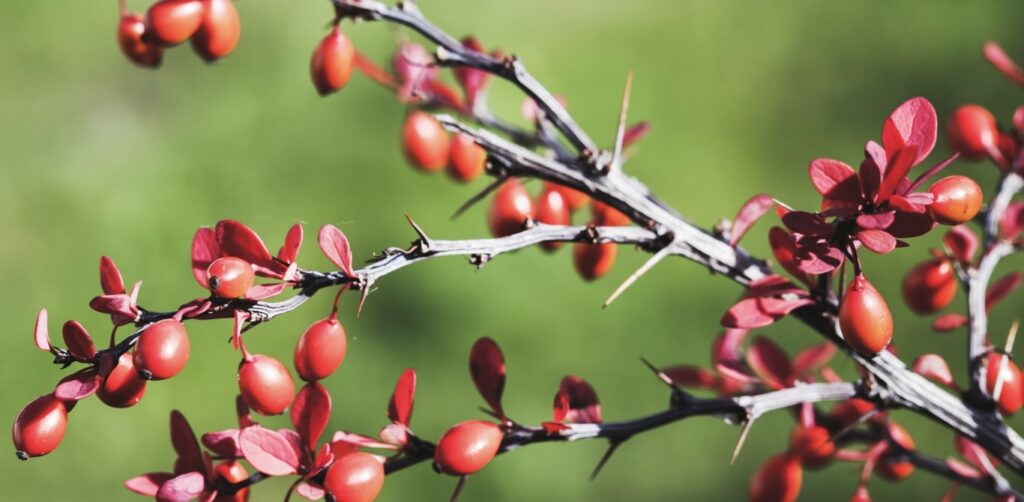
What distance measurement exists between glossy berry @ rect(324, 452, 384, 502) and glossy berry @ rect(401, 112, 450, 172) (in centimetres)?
52

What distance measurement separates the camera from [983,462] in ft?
3.18

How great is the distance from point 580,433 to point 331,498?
22 cm

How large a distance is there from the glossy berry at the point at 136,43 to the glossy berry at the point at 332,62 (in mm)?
149

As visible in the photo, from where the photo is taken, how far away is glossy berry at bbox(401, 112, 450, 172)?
1193 mm

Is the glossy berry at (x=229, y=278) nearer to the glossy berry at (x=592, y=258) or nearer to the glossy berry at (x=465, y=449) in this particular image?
the glossy berry at (x=465, y=449)

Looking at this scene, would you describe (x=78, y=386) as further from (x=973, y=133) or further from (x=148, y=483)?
(x=973, y=133)

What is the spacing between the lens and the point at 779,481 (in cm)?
100

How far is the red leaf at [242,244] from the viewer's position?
2.33ft

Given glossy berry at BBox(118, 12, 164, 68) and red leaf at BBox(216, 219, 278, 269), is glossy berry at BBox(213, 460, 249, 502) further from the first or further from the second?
glossy berry at BBox(118, 12, 164, 68)

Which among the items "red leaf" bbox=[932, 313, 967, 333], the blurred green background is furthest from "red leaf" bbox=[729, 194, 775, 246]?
the blurred green background

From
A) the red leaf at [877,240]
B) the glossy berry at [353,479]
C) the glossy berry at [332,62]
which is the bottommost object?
the glossy berry at [353,479]

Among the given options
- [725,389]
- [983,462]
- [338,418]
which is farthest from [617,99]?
[983,462]

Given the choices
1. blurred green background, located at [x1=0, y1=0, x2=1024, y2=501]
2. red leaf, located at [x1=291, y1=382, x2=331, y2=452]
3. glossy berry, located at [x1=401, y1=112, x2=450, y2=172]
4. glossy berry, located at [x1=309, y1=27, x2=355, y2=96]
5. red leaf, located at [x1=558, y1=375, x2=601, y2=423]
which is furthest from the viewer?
blurred green background, located at [x1=0, y1=0, x2=1024, y2=501]

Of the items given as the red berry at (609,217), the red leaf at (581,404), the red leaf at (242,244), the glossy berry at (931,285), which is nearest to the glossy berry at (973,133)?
the glossy berry at (931,285)
